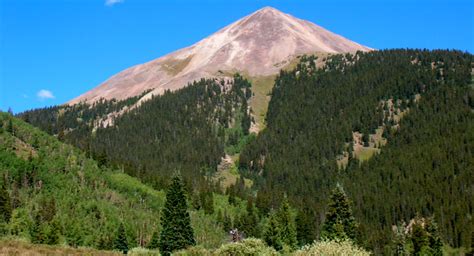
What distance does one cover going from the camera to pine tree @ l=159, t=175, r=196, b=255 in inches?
4245

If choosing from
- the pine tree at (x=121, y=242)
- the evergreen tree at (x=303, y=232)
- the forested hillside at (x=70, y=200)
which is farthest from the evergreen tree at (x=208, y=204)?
the pine tree at (x=121, y=242)

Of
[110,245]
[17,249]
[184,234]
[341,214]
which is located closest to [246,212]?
[110,245]

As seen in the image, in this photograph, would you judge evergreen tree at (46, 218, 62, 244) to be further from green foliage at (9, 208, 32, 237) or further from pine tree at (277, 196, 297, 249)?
pine tree at (277, 196, 297, 249)

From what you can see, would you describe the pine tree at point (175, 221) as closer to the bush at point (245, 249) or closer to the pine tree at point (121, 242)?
the pine tree at point (121, 242)

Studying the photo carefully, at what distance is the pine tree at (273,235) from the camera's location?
5103 inches

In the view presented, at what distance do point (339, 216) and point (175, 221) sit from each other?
3360cm

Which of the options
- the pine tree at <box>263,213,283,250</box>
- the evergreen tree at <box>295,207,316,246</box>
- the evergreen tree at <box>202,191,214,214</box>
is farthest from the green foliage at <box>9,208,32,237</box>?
the evergreen tree at <box>295,207,316,246</box>

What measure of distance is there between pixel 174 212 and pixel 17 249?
66.0 meters

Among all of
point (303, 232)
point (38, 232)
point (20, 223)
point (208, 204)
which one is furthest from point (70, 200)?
point (303, 232)

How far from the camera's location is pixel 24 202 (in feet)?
454

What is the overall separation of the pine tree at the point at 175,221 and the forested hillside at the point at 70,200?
19.3 meters

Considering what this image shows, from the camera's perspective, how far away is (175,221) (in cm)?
10900

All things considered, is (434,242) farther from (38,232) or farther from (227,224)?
(38,232)

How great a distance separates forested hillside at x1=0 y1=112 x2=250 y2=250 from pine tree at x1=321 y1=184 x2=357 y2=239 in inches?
1607
